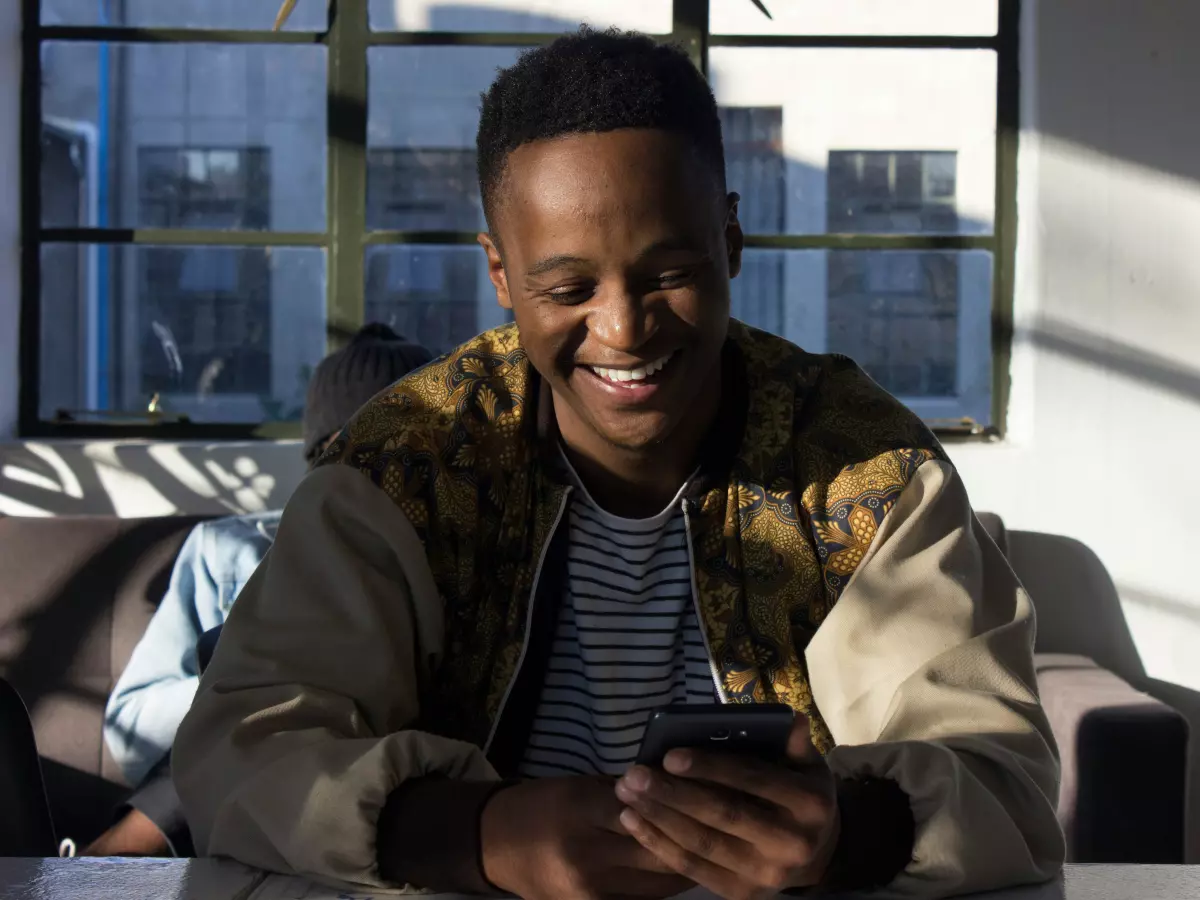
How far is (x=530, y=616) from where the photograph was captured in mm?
1281

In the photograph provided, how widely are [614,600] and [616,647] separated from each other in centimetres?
5

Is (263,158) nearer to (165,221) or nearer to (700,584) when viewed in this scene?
(165,221)

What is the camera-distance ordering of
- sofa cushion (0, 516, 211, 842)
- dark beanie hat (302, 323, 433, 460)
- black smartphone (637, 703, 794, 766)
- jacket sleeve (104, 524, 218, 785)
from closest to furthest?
black smartphone (637, 703, 794, 766) → jacket sleeve (104, 524, 218, 785) → dark beanie hat (302, 323, 433, 460) → sofa cushion (0, 516, 211, 842)

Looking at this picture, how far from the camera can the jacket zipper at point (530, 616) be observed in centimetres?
Answer: 126

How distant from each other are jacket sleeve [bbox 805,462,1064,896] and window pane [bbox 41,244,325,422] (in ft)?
8.49

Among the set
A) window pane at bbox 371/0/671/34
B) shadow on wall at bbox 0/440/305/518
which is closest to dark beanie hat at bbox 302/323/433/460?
shadow on wall at bbox 0/440/305/518

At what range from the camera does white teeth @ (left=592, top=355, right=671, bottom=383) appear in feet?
4.04

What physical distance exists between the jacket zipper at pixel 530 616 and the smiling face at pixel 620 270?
10 centimetres

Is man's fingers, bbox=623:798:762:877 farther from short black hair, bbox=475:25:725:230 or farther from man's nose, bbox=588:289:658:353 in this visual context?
short black hair, bbox=475:25:725:230

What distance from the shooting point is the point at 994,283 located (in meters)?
3.50

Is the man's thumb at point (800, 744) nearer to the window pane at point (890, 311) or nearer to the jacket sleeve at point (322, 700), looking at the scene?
the jacket sleeve at point (322, 700)

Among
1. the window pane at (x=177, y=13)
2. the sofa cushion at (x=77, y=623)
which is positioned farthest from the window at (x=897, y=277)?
the sofa cushion at (x=77, y=623)

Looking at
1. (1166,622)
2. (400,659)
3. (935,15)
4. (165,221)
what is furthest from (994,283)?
(400,659)

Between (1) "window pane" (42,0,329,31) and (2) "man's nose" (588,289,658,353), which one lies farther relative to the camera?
(1) "window pane" (42,0,329,31)
